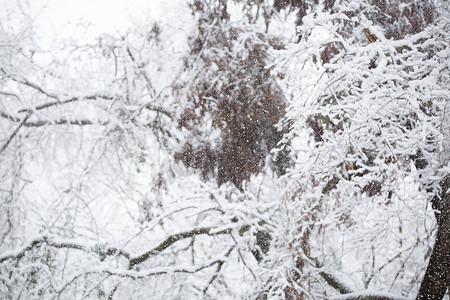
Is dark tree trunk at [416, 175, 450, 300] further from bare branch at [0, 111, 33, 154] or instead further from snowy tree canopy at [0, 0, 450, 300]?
bare branch at [0, 111, 33, 154]

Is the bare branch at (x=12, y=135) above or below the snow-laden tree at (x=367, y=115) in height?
above

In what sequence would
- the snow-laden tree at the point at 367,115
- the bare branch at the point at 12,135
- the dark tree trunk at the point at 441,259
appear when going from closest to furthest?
the snow-laden tree at the point at 367,115
the dark tree trunk at the point at 441,259
the bare branch at the point at 12,135

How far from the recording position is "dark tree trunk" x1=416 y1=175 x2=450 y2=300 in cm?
269

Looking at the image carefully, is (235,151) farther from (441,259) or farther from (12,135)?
(12,135)

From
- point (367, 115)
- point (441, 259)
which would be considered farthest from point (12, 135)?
point (441, 259)

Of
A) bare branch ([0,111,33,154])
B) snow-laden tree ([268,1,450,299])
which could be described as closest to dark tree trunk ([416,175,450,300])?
snow-laden tree ([268,1,450,299])

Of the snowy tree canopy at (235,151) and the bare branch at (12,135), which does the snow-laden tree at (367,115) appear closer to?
the snowy tree canopy at (235,151)

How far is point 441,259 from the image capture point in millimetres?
2896

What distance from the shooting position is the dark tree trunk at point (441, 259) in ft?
8.83

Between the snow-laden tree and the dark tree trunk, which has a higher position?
the snow-laden tree

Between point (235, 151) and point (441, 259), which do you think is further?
point (235, 151)

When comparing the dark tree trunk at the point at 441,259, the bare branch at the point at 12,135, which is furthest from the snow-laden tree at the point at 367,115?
the bare branch at the point at 12,135

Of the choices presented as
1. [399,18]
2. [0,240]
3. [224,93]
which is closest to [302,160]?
[224,93]

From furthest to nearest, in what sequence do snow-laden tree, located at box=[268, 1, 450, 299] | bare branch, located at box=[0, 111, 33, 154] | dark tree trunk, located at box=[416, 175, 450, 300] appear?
bare branch, located at box=[0, 111, 33, 154] → dark tree trunk, located at box=[416, 175, 450, 300] → snow-laden tree, located at box=[268, 1, 450, 299]
